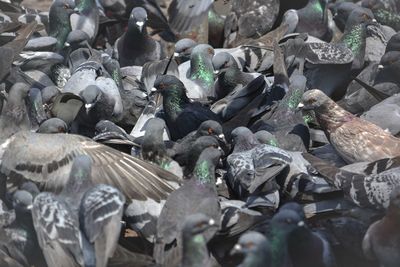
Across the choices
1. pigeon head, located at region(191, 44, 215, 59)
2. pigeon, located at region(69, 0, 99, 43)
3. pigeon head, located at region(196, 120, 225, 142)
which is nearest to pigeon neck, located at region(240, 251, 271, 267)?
pigeon head, located at region(196, 120, 225, 142)

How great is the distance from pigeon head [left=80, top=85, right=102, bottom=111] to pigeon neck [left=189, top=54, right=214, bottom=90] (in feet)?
5.11

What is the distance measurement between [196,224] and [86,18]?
7.39m

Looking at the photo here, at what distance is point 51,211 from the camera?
828 centimetres

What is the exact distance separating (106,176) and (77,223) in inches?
42.3

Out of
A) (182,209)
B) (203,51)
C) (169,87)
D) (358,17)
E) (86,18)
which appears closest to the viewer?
(182,209)

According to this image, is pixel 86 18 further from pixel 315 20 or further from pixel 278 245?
pixel 278 245

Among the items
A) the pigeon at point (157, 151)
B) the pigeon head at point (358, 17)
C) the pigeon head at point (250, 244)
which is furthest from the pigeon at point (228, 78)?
the pigeon head at point (250, 244)

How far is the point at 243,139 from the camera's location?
33.4 feet

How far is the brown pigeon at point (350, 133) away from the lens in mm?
10164

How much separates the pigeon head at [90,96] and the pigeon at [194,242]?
A: 12.0ft

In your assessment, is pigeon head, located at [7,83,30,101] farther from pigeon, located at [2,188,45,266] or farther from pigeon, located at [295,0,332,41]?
pigeon, located at [295,0,332,41]

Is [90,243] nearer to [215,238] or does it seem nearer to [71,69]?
[215,238]

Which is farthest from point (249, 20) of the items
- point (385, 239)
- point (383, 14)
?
point (385, 239)

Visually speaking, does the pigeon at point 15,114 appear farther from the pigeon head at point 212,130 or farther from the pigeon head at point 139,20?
the pigeon head at point 139,20
